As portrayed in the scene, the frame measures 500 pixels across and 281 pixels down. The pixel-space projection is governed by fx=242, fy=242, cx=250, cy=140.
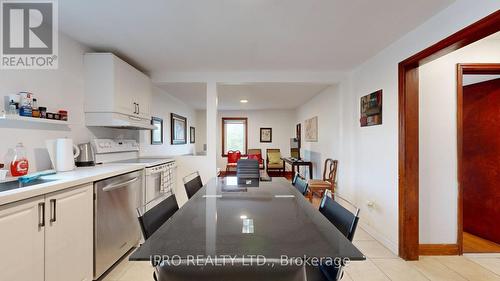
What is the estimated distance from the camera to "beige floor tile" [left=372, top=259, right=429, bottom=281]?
6.94ft

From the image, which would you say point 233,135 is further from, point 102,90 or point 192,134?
point 102,90

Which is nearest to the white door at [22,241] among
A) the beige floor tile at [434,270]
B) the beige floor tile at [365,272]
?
the beige floor tile at [365,272]

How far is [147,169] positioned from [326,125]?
362cm

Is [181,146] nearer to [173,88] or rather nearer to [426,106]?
[173,88]

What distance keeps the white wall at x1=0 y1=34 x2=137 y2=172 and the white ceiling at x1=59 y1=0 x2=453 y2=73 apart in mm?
295

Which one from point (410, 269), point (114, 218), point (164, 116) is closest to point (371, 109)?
point (410, 269)

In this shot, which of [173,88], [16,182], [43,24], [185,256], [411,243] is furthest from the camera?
[173,88]

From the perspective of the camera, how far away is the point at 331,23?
2.22m

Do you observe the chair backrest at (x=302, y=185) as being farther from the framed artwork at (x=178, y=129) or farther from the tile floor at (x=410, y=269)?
the framed artwork at (x=178, y=129)

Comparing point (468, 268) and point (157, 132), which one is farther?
point (157, 132)

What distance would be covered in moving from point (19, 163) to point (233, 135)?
6.96 metres

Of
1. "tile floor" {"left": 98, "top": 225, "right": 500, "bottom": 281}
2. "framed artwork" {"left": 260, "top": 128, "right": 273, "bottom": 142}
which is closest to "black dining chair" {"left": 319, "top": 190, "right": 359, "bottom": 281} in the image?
"tile floor" {"left": 98, "top": 225, "right": 500, "bottom": 281}

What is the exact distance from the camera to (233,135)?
28.5ft

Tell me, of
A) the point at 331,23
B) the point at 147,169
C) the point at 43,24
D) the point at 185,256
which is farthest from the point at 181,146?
the point at 185,256
